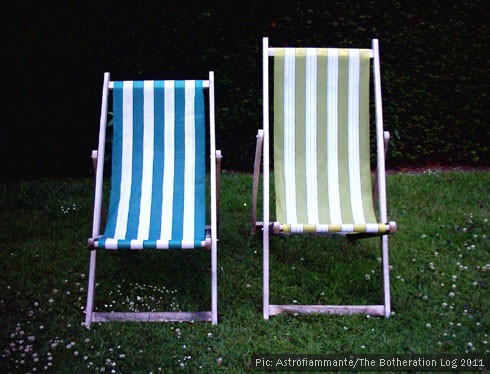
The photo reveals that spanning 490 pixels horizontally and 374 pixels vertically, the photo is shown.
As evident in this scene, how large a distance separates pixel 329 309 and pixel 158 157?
1.27 m

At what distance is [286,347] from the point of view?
8.84 feet

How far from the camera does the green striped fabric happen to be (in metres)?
3.27

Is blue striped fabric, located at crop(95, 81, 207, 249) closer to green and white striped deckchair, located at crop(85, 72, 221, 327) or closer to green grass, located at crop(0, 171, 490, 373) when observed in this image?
green and white striped deckchair, located at crop(85, 72, 221, 327)

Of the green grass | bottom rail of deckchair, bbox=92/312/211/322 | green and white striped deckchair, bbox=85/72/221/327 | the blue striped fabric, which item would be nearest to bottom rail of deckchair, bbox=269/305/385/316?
the green grass

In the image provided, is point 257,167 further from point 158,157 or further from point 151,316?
point 151,316

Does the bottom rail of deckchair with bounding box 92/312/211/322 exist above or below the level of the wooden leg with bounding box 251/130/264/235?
below

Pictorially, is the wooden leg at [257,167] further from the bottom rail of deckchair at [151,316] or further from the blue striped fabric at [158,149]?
the bottom rail of deckchair at [151,316]

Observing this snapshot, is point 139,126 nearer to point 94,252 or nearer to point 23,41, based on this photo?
point 94,252

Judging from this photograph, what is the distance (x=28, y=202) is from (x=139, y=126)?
1.57 metres

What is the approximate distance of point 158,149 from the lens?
3312 millimetres

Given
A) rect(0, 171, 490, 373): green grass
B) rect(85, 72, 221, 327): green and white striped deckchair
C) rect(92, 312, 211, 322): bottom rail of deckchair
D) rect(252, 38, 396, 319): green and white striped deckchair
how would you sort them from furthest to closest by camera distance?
rect(252, 38, 396, 319): green and white striped deckchair, rect(85, 72, 221, 327): green and white striped deckchair, rect(92, 312, 211, 322): bottom rail of deckchair, rect(0, 171, 490, 373): green grass

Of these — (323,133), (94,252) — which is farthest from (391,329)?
(94,252)

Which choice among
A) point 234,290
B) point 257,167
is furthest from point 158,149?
point 234,290

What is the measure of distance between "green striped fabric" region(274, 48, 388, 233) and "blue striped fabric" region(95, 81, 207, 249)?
0.47m
